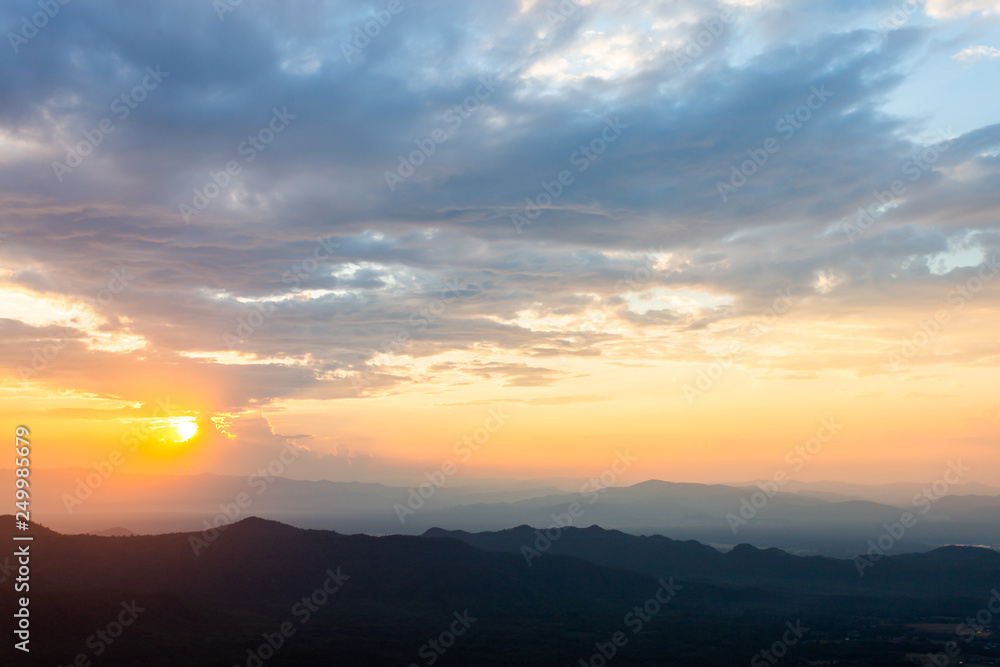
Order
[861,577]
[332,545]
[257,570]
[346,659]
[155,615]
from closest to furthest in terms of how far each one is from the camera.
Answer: [346,659] < [155,615] < [257,570] < [332,545] < [861,577]

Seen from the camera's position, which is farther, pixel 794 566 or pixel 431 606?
pixel 794 566

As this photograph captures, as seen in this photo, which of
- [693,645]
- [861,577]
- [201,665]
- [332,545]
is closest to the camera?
[201,665]

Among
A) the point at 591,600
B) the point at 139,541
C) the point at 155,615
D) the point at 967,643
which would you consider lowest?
the point at 967,643

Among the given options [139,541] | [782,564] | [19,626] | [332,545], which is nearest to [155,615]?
[19,626]

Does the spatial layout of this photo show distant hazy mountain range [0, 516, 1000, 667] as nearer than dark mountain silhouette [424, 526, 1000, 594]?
Yes

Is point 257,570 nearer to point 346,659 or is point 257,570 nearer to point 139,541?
point 139,541

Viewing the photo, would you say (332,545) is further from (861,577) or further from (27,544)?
(861,577)

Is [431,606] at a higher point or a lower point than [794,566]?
higher

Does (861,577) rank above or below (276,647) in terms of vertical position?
below

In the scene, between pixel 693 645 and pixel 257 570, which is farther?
pixel 257 570

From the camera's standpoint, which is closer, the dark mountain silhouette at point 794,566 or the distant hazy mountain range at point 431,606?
the distant hazy mountain range at point 431,606

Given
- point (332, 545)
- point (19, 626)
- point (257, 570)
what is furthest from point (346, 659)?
point (332, 545)
